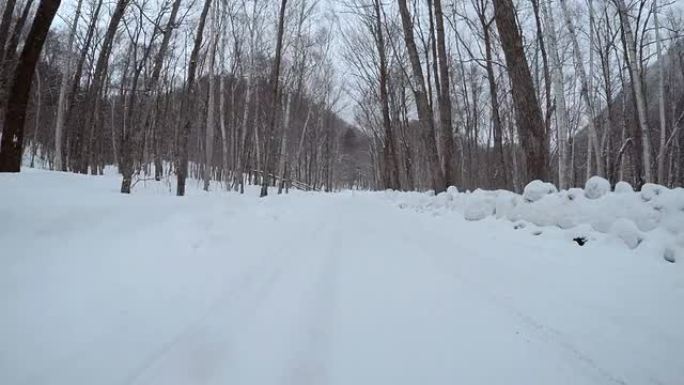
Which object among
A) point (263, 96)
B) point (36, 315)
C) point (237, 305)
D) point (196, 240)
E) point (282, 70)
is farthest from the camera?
point (263, 96)

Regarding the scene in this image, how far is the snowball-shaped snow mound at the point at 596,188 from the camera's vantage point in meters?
3.22

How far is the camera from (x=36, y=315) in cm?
167

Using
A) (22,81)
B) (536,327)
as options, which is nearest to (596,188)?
(536,327)

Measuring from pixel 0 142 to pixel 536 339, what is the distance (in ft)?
26.1

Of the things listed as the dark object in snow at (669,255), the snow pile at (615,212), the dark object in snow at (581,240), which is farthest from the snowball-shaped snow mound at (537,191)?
the dark object in snow at (669,255)

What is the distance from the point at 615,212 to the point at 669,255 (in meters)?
0.75

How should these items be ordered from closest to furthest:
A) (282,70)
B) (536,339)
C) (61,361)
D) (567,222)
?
(61,361)
(536,339)
(567,222)
(282,70)

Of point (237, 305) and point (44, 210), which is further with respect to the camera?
point (44, 210)

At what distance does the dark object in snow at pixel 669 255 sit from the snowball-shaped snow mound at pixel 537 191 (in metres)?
1.70

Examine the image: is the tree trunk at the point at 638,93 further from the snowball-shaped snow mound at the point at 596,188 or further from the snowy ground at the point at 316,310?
the snowy ground at the point at 316,310

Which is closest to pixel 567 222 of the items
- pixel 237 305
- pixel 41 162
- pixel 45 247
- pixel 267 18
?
pixel 237 305

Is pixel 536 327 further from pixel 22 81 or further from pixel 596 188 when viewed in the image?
pixel 22 81

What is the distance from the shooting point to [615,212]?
2.85 meters

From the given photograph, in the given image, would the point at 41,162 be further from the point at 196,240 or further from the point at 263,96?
the point at 196,240
